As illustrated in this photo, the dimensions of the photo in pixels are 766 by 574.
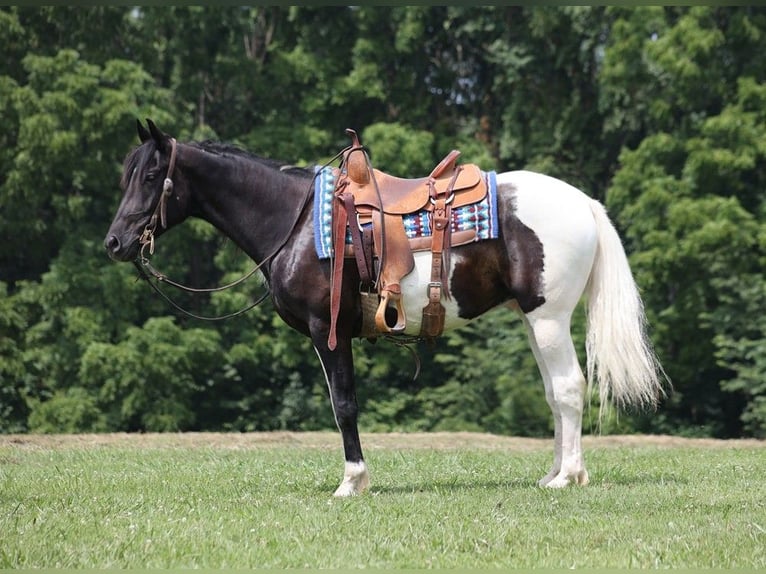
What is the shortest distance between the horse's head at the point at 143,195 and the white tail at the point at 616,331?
117 inches

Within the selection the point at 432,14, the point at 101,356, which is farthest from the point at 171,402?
the point at 432,14

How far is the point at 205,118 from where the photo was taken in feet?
75.3

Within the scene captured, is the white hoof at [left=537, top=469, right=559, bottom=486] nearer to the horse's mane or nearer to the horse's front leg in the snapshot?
the horse's front leg

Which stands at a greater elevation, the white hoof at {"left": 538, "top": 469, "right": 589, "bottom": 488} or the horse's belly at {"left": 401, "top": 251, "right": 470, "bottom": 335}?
the horse's belly at {"left": 401, "top": 251, "right": 470, "bottom": 335}

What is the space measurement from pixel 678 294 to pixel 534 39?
6800 millimetres

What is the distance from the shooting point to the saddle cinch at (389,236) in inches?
271

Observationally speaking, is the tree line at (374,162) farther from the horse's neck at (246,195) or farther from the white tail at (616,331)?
the horse's neck at (246,195)

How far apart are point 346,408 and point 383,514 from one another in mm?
1034

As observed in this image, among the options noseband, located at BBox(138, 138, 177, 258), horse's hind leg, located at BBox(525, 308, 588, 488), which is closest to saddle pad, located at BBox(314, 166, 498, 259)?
horse's hind leg, located at BBox(525, 308, 588, 488)

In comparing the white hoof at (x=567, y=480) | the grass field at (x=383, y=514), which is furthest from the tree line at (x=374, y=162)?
the white hoof at (x=567, y=480)

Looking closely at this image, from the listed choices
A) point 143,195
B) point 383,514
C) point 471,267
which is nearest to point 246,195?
point 143,195

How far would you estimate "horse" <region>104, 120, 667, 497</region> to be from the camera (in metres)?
6.96

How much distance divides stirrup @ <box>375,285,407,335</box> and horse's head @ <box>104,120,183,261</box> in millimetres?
1622

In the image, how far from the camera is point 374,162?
67.2ft
